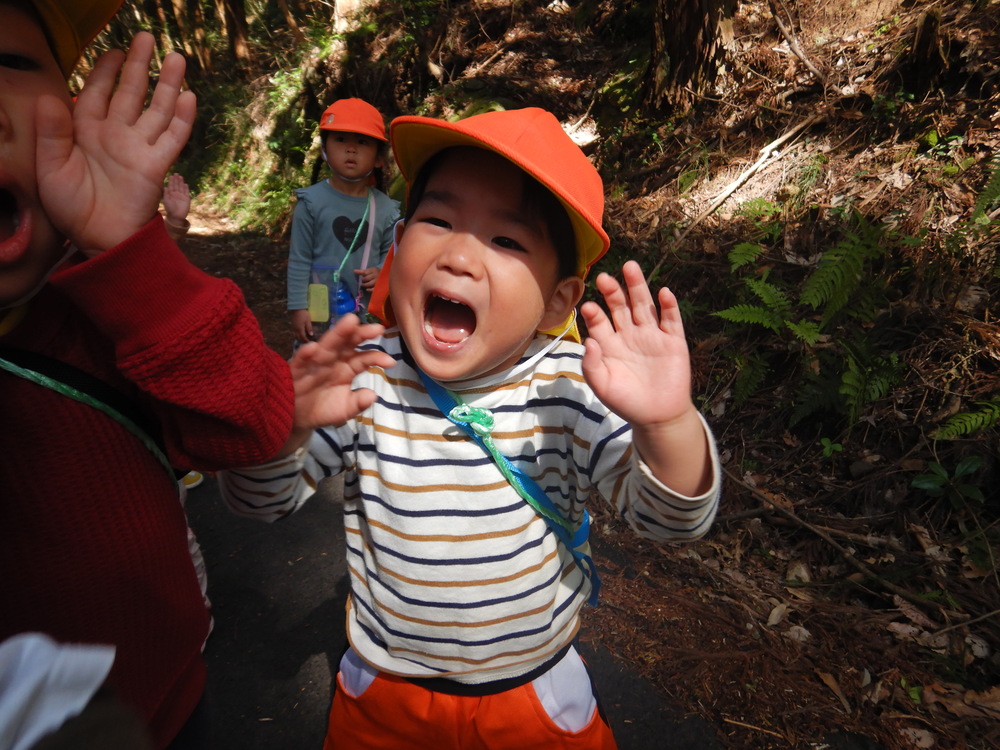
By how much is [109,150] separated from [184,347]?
1.04 ft

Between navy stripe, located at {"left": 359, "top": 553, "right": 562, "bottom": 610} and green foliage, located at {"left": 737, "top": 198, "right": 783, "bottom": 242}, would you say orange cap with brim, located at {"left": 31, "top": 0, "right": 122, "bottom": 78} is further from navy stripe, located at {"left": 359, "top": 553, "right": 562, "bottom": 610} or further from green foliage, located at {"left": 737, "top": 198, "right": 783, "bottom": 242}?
green foliage, located at {"left": 737, "top": 198, "right": 783, "bottom": 242}

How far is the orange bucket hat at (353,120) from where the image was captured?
3.78 m

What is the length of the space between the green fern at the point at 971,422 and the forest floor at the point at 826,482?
147 mm

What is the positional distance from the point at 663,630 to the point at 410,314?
2159mm

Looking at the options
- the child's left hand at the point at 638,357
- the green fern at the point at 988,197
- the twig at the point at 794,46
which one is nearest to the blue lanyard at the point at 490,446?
the child's left hand at the point at 638,357

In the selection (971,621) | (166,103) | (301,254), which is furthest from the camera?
(301,254)

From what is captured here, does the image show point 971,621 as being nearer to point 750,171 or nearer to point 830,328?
point 830,328

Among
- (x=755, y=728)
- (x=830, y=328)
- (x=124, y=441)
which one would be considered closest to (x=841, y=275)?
(x=830, y=328)

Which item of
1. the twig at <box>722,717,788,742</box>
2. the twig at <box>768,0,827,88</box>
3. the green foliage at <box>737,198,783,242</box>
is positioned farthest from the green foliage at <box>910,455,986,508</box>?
the twig at <box>768,0,827,88</box>

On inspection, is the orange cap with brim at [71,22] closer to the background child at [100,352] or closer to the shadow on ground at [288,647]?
the background child at [100,352]

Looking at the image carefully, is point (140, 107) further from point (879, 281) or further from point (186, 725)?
point (879, 281)

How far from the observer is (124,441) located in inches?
37.0

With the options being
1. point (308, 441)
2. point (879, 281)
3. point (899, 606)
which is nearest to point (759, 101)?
point (879, 281)

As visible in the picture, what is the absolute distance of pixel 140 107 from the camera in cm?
91
